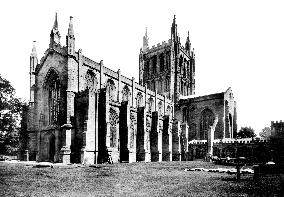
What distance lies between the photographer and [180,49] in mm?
55000

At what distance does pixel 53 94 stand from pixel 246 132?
→ 45.4 metres

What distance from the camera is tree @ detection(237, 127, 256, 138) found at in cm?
5863

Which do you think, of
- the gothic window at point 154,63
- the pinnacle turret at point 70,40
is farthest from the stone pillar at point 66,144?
the gothic window at point 154,63

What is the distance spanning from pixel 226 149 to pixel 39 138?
2657 cm

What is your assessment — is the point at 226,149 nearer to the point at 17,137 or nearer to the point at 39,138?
the point at 39,138

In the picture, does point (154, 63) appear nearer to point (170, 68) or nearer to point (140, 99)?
point (170, 68)

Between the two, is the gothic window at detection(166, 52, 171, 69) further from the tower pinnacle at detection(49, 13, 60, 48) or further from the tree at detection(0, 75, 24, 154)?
the tree at detection(0, 75, 24, 154)

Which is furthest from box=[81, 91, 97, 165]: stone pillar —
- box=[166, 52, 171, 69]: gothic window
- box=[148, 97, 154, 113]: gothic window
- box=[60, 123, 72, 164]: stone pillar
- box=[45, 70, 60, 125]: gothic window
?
box=[166, 52, 171, 69]: gothic window

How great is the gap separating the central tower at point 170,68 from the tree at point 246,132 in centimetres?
1417

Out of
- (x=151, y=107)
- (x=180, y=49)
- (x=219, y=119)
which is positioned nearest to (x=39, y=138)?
(x=151, y=107)

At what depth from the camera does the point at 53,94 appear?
31.2 metres

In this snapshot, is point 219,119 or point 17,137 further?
point 219,119

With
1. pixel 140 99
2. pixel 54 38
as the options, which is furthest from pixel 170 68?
pixel 54 38

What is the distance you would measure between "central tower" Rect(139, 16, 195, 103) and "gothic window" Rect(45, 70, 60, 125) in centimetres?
2298
